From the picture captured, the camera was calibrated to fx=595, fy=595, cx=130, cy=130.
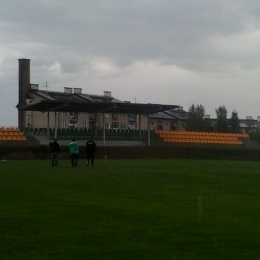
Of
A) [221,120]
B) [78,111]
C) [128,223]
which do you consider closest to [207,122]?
[221,120]

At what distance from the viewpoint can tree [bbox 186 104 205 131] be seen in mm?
106500

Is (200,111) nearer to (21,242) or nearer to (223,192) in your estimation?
(223,192)

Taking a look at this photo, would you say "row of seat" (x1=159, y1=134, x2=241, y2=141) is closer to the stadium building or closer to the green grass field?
the stadium building

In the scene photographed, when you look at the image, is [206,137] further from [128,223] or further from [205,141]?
[128,223]

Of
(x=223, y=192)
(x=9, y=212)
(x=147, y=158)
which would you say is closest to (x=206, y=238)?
(x=9, y=212)

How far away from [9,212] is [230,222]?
17.4 ft

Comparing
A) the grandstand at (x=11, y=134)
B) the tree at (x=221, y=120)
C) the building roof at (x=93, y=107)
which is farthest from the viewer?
the tree at (x=221, y=120)

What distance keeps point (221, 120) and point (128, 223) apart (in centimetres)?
9678

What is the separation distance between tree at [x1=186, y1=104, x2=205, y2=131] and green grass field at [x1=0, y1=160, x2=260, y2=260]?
85.1m

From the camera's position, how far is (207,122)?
11444 cm

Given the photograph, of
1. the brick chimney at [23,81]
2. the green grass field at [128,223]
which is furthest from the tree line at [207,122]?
the green grass field at [128,223]

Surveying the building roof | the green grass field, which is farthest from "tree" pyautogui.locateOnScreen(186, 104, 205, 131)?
the green grass field

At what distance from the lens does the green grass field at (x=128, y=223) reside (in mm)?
10273

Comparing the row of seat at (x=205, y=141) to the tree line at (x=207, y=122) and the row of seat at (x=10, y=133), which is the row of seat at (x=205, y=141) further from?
the tree line at (x=207, y=122)
